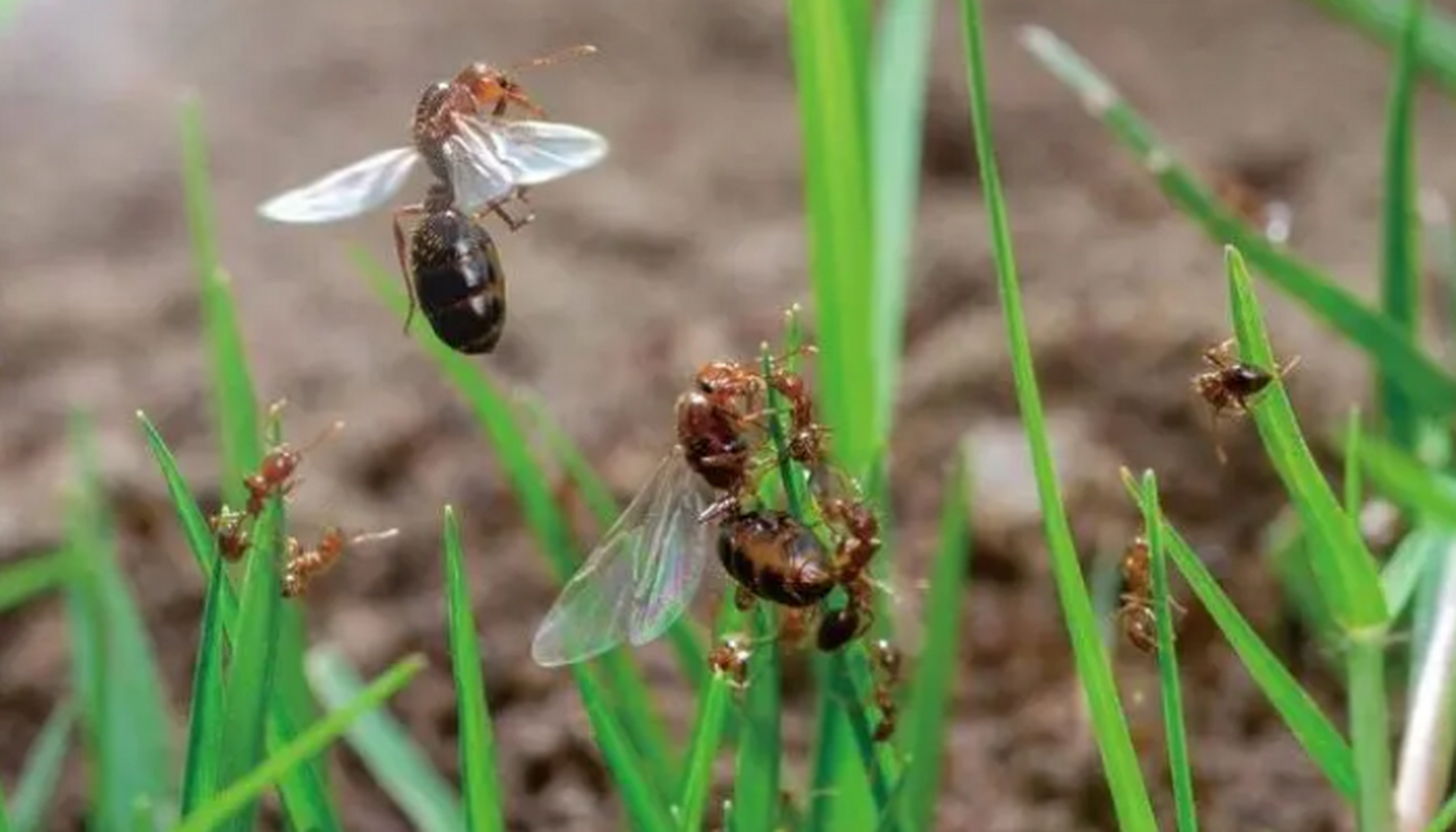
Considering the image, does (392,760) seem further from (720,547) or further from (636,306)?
(636,306)

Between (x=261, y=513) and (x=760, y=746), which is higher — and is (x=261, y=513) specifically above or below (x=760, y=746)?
above

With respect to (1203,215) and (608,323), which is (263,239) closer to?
(608,323)

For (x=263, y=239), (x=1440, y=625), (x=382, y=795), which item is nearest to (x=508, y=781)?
(x=382, y=795)

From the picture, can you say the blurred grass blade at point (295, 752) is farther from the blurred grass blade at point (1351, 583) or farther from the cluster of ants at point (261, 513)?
the blurred grass blade at point (1351, 583)

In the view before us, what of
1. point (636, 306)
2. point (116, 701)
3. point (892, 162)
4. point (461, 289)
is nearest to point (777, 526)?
point (461, 289)

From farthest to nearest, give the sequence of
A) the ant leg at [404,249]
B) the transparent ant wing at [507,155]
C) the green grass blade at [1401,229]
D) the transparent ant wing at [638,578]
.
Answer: the green grass blade at [1401,229]
the ant leg at [404,249]
the transparent ant wing at [507,155]
the transparent ant wing at [638,578]

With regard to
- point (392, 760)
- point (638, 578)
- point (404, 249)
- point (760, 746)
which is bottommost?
point (392, 760)

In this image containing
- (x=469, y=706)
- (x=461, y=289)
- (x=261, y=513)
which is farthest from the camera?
(x=461, y=289)

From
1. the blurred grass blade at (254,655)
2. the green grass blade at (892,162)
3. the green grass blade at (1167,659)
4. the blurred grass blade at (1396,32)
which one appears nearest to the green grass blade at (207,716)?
the blurred grass blade at (254,655)
